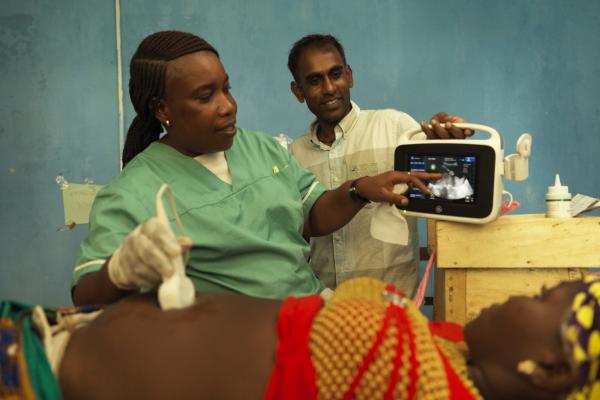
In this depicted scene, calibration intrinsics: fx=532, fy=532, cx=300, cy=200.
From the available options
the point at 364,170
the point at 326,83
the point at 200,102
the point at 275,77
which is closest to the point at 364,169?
the point at 364,170

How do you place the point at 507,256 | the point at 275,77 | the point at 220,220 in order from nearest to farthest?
the point at 220,220
the point at 507,256
the point at 275,77

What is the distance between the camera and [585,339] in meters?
0.67

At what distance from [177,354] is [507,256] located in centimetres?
83

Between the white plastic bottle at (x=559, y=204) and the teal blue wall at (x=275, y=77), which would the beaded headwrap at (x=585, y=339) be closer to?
the white plastic bottle at (x=559, y=204)

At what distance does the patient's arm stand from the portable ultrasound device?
62cm

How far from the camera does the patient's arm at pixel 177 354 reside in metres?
0.70

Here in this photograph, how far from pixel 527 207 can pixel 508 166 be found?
136 cm

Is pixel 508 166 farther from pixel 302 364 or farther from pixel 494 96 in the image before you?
pixel 494 96

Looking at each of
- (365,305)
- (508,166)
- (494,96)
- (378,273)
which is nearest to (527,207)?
(494,96)

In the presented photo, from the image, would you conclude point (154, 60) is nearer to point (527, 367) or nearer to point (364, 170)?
point (364, 170)

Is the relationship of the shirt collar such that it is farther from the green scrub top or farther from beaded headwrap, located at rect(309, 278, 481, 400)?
beaded headwrap, located at rect(309, 278, 481, 400)

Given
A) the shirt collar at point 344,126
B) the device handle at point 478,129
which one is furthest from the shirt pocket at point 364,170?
the device handle at point 478,129

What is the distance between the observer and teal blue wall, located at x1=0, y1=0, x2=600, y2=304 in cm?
240

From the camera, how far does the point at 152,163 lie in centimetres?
120
